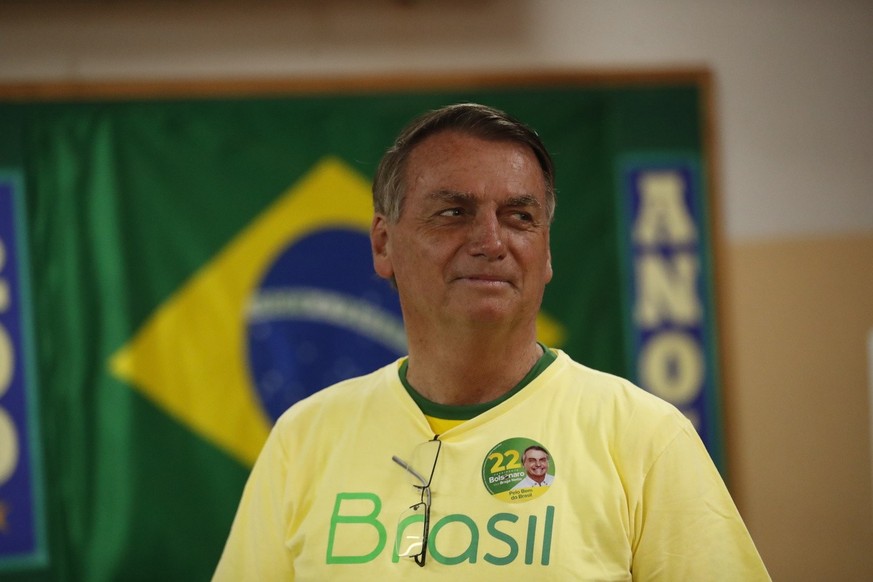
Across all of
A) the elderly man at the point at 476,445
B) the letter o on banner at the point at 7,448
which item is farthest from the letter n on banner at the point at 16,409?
the elderly man at the point at 476,445

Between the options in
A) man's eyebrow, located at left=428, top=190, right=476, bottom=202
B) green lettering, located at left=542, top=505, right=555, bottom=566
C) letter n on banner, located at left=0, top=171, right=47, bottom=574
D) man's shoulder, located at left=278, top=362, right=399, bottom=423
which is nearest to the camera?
green lettering, located at left=542, top=505, right=555, bottom=566

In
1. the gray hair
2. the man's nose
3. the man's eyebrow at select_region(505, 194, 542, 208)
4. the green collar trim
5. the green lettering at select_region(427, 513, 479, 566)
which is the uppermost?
the gray hair

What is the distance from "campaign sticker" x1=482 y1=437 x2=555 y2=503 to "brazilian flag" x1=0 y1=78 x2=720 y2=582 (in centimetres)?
190

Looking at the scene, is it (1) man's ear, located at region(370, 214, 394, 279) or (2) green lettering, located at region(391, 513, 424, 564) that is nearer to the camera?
(2) green lettering, located at region(391, 513, 424, 564)

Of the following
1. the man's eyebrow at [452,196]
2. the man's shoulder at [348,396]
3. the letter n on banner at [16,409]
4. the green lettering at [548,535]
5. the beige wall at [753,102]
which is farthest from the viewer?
the beige wall at [753,102]

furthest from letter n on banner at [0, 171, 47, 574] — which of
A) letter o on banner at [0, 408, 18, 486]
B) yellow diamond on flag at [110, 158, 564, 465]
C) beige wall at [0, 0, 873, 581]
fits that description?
beige wall at [0, 0, 873, 581]

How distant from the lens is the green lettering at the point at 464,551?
1108 mm

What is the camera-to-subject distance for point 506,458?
1158mm

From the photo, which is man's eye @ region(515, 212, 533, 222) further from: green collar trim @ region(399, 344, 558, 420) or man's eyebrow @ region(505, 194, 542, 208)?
green collar trim @ region(399, 344, 558, 420)

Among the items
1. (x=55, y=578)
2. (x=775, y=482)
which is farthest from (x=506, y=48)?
(x=55, y=578)

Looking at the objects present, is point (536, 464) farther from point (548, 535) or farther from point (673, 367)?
point (673, 367)

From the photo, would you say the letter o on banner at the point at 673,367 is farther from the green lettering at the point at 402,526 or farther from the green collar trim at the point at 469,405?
the green lettering at the point at 402,526

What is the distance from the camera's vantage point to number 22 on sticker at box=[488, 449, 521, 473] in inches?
45.2

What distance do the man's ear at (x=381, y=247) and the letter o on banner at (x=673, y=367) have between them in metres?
1.96
